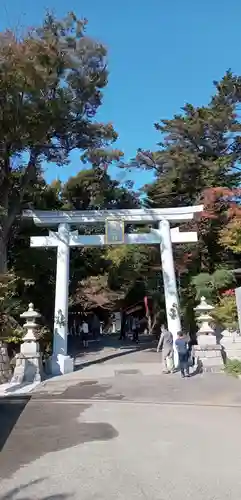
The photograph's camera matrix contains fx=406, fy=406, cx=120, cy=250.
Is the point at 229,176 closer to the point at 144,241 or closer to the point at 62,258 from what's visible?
the point at 144,241

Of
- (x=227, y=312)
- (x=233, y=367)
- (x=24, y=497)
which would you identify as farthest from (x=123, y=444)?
(x=227, y=312)

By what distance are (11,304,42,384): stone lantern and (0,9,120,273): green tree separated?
4.07 metres

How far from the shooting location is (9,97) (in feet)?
51.9

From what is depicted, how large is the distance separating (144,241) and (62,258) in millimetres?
3566

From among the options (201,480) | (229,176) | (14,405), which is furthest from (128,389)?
(229,176)

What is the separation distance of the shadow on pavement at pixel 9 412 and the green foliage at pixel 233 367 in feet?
21.0

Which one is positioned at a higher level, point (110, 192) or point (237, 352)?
point (110, 192)

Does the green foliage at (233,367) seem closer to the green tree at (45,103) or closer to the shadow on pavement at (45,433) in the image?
the shadow on pavement at (45,433)

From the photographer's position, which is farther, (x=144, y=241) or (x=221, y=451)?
(x=144, y=241)

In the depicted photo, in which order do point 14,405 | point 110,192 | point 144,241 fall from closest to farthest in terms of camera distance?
point 14,405, point 144,241, point 110,192

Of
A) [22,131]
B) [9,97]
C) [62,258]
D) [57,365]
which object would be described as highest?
[9,97]

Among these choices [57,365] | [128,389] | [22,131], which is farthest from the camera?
[22,131]

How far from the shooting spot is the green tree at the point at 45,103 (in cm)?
1566

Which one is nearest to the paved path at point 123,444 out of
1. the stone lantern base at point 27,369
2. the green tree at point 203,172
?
the stone lantern base at point 27,369
